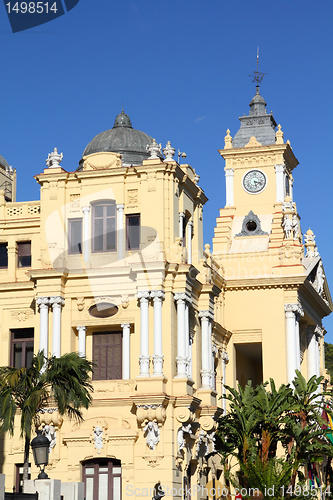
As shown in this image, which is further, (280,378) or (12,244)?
(280,378)

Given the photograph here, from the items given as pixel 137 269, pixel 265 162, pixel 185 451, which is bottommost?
pixel 185 451

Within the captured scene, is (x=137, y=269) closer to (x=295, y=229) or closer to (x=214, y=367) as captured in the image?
(x=214, y=367)

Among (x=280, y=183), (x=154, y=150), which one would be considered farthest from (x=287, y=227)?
(x=154, y=150)

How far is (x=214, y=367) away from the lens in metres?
52.5

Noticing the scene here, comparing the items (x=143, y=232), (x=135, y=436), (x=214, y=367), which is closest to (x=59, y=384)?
(x=135, y=436)

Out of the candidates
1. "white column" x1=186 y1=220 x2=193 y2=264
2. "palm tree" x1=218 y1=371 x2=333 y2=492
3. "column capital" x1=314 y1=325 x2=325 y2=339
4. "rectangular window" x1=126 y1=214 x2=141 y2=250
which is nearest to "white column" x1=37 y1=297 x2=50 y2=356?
"rectangular window" x1=126 y1=214 x2=141 y2=250

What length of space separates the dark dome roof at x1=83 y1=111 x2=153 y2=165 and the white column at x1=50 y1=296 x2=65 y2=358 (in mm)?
9590

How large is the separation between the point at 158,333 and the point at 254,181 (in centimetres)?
2523

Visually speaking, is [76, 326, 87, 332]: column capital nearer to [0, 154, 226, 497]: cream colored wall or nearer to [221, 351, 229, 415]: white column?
[0, 154, 226, 497]: cream colored wall

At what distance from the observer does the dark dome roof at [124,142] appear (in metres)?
51.8

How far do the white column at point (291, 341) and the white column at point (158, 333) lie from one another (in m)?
12.2

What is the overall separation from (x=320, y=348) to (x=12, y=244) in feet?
85.5

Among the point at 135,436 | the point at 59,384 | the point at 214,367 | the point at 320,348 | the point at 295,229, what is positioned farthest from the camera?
the point at 320,348

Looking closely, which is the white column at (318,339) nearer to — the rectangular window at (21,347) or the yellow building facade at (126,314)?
the yellow building facade at (126,314)
